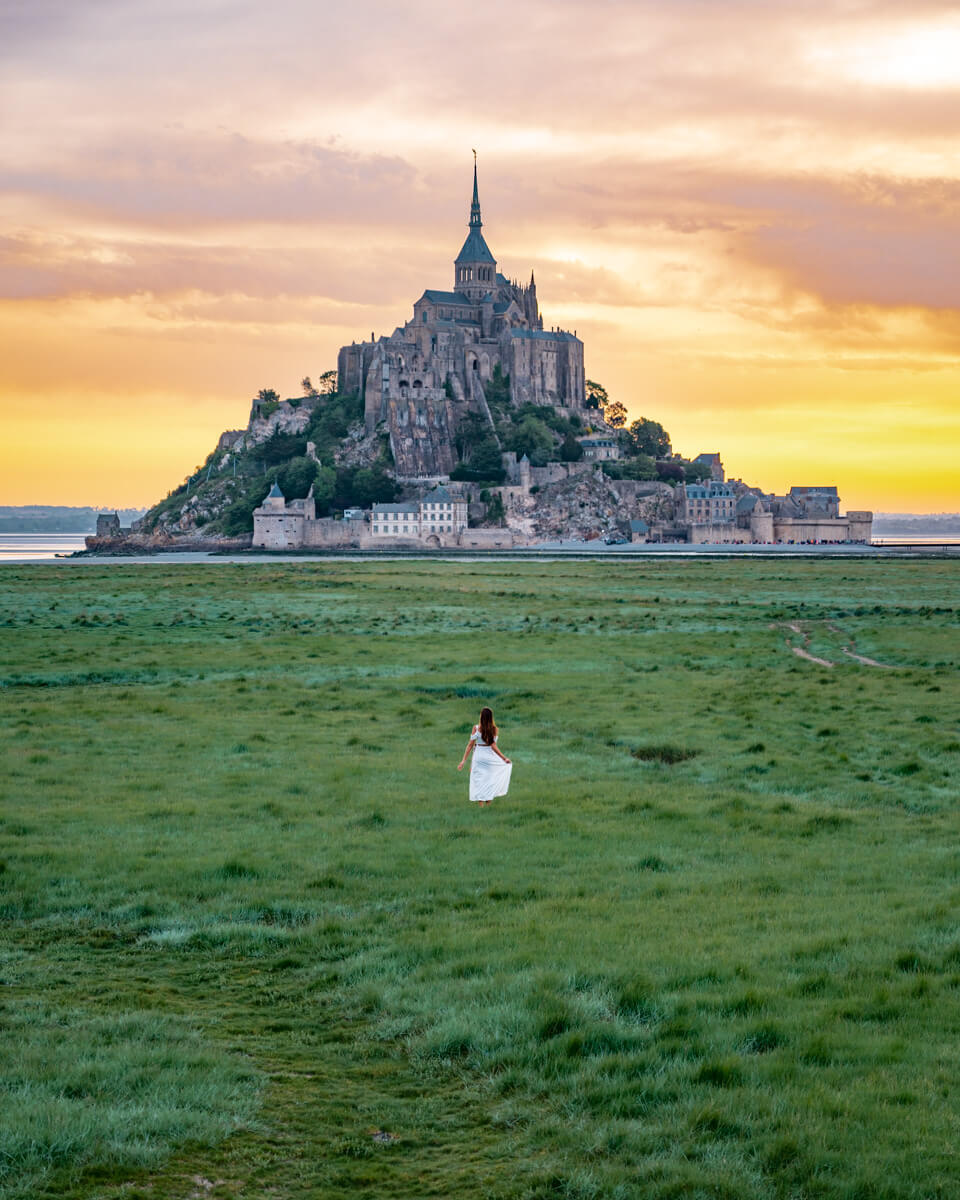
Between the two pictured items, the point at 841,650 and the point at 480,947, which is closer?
the point at 480,947

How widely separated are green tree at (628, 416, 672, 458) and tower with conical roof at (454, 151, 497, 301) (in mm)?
28626

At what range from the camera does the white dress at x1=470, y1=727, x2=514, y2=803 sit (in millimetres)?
15406

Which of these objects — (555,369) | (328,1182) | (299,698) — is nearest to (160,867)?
(328,1182)

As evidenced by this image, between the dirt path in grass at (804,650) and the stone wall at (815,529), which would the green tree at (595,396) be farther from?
the dirt path in grass at (804,650)

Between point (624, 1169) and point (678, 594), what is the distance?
56913 millimetres

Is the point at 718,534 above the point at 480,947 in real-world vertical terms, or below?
above

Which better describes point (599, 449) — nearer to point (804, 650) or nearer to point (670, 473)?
point (670, 473)

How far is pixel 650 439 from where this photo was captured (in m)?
176

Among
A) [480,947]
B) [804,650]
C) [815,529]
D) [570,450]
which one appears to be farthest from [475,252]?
[480,947]

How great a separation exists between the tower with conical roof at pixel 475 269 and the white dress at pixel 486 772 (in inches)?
6361

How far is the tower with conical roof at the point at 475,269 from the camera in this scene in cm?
17288

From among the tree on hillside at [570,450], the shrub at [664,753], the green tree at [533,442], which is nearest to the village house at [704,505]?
the tree on hillside at [570,450]

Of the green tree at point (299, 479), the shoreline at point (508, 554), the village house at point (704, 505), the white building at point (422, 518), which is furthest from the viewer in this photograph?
the village house at point (704, 505)

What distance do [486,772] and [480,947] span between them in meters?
5.29
